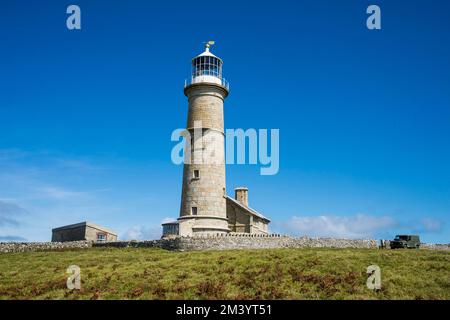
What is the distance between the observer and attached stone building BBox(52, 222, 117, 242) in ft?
149

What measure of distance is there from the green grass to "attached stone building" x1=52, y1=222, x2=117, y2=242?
17.9m

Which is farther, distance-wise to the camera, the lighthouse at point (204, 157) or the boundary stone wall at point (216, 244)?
the lighthouse at point (204, 157)

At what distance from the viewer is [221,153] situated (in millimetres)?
39938

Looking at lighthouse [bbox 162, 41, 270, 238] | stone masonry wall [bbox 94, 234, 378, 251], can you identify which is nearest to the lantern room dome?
lighthouse [bbox 162, 41, 270, 238]

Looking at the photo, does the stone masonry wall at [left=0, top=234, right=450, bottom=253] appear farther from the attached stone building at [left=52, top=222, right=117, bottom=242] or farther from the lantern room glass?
the lantern room glass

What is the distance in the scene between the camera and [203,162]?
1529 inches

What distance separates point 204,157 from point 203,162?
0.49 meters

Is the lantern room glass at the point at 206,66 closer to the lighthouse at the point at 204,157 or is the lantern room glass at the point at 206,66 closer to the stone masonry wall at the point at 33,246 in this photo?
the lighthouse at the point at 204,157

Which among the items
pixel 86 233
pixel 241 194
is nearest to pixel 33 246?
pixel 86 233

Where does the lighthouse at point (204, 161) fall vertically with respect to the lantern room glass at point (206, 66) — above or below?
below

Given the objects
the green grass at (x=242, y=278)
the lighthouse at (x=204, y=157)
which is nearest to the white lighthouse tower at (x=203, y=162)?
the lighthouse at (x=204, y=157)

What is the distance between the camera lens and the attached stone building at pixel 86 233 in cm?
4556
